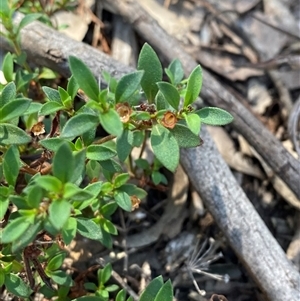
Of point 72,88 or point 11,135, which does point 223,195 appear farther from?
point 11,135

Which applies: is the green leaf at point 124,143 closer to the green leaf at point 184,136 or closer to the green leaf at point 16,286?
the green leaf at point 184,136

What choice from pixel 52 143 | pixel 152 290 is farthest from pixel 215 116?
pixel 152 290

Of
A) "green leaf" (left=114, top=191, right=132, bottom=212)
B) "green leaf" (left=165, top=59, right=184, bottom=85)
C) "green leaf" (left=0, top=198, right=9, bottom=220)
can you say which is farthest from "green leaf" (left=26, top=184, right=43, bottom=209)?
"green leaf" (left=165, top=59, right=184, bottom=85)

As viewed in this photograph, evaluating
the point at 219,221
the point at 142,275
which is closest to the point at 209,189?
the point at 219,221

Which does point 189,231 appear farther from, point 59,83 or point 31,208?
point 31,208

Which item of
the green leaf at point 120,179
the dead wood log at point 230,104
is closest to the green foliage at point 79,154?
the green leaf at point 120,179

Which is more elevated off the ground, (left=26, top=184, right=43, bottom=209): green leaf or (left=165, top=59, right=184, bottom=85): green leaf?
(left=165, top=59, right=184, bottom=85): green leaf

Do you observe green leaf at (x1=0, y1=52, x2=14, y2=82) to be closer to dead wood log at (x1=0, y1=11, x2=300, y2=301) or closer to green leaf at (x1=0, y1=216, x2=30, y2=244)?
dead wood log at (x1=0, y1=11, x2=300, y2=301)
